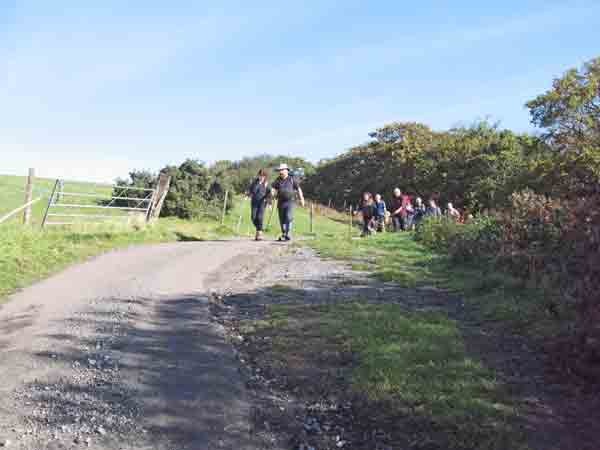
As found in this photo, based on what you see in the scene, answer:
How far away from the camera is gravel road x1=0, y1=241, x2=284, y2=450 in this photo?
4.15 m

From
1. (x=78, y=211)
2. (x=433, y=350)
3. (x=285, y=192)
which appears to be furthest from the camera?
(x=78, y=211)

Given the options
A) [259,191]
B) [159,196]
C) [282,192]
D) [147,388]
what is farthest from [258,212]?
[147,388]

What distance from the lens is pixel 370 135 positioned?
61562 mm

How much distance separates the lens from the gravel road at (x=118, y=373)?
4.15 meters

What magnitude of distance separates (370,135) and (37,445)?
59223mm

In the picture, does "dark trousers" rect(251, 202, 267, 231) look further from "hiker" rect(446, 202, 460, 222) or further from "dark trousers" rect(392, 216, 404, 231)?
"dark trousers" rect(392, 216, 404, 231)

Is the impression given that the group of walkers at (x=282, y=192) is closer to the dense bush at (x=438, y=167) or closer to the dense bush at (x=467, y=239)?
the dense bush at (x=467, y=239)

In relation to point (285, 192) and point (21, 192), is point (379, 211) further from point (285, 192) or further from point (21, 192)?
point (21, 192)

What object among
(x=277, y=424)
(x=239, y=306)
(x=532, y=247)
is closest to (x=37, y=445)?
(x=277, y=424)

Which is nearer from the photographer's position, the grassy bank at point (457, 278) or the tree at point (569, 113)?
the grassy bank at point (457, 278)

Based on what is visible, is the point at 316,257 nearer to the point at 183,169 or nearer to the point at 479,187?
the point at 183,169

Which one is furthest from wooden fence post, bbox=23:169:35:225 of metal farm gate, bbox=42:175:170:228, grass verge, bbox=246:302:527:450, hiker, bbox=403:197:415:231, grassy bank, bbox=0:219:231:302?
hiker, bbox=403:197:415:231

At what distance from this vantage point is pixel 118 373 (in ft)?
17.4

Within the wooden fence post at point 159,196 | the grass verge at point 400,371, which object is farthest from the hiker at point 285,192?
the grass verge at point 400,371
